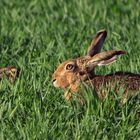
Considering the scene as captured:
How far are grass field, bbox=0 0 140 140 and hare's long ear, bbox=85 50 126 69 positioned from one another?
0.32 metres

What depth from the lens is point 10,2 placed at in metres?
10.8

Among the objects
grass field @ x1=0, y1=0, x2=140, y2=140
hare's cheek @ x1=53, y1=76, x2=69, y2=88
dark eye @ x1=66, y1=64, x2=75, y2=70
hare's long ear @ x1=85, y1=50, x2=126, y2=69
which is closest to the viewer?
grass field @ x1=0, y1=0, x2=140, y2=140

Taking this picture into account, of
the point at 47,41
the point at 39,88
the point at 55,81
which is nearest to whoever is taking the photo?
the point at 39,88

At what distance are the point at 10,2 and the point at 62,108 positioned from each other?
5.10 m

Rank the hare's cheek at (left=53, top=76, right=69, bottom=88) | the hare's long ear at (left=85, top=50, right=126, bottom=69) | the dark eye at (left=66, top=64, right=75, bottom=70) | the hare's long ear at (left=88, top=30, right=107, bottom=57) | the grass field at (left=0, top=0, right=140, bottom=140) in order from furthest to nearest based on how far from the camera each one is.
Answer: the hare's long ear at (left=88, top=30, right=107, bottom=57) < the dark eye at (left=66, top=64, right=75, bottom=70) < the hare's cheek at (left=53, top=76, right=69, bottom=88) < the hare's long ear at (left=85, top=50, right=126, bottom=69) < the grass field at (left=0, top=0, right=140, bottom=140)

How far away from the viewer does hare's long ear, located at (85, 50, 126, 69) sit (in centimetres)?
662

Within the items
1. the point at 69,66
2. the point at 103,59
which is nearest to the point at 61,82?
the point at 69,66

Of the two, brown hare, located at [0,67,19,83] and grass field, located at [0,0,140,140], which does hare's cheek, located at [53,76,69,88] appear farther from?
brown hare, located at [0,67,19,83]

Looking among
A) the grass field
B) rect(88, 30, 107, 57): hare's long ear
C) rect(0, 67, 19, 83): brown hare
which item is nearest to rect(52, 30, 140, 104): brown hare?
rect(88, 30, 107, 57): hare's long ear

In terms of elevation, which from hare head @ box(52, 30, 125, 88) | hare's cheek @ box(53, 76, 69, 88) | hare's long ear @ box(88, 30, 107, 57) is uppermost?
hare's long ear @ box(88, 30, 107, 57)

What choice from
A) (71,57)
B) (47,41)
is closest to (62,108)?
(71,57)

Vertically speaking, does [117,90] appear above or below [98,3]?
below

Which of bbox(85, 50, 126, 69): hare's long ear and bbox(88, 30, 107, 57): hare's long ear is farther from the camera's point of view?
bbox(88, 30, 107, 57): hare's long ear

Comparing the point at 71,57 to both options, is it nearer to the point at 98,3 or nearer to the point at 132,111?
the point at 132,111
